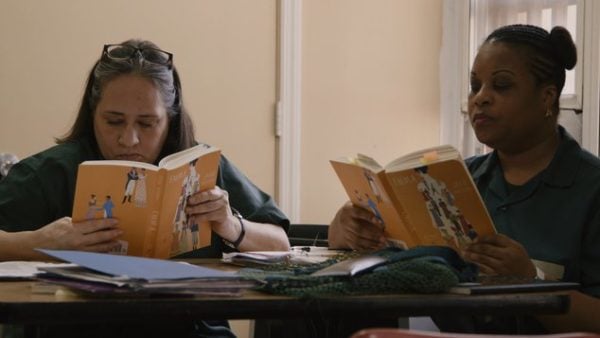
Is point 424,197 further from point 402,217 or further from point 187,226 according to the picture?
point 187,226

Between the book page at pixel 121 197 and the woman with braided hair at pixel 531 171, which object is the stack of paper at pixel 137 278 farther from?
the woman with braided hair at pixel 531 171

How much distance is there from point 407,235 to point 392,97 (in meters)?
2.16

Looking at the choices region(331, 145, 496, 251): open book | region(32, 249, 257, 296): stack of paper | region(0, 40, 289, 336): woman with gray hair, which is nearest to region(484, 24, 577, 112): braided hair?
region(331, 145, 496, 251): open book

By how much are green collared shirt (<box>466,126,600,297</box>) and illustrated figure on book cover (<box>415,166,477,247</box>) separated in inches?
12.1

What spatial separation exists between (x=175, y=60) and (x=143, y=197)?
5.79ft

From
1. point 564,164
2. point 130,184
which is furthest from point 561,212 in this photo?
point 130,184

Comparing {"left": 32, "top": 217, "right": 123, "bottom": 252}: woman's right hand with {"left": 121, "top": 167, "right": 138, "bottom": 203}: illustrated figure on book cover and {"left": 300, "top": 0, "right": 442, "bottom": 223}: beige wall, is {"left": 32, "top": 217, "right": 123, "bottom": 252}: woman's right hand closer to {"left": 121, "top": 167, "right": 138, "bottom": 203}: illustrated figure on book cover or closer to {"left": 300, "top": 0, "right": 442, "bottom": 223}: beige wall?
{"left": 121, "top": 167, "right": 138, "bottom": 203}: illustrated figure on book cover

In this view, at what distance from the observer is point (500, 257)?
1.67 meters

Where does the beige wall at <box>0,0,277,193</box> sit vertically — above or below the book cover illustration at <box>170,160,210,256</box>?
above

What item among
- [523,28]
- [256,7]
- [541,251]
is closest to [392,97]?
[256,7]

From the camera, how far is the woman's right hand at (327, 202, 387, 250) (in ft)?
6.79

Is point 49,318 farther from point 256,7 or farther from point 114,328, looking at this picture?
point 256,7

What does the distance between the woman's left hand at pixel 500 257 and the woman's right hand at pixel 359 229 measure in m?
0.37

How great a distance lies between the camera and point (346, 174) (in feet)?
6.57
